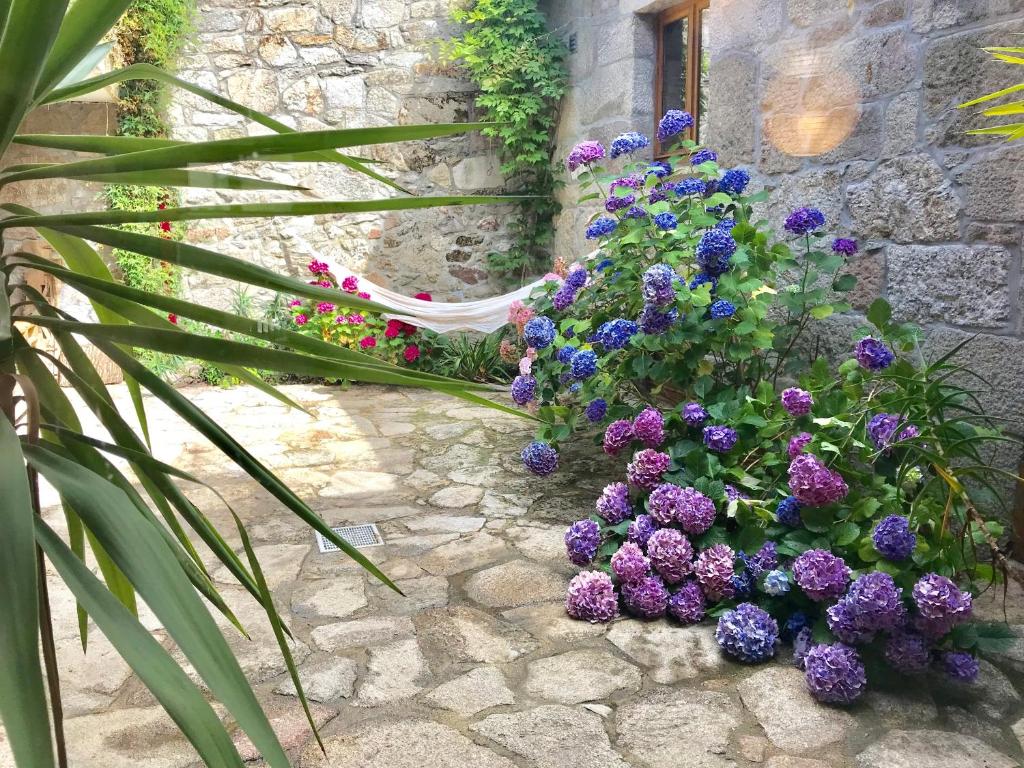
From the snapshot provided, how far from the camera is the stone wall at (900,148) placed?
5.80ft

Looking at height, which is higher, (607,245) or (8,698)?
(607,245)

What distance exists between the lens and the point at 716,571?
1611 mm

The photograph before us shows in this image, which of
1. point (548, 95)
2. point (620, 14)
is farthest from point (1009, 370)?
point (548, 95)

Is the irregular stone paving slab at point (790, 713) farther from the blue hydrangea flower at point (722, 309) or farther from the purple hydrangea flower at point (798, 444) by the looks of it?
the blue hydrangea flower at point (722, 309)

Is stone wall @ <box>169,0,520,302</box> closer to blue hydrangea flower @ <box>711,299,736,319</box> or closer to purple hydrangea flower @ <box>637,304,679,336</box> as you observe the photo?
purple hydrangea flower @ <box>637,304,679,336</box>

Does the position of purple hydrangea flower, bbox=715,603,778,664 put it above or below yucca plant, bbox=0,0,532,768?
below

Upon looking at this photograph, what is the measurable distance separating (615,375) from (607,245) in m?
0.39

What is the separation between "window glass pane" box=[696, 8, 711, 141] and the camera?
2.90 m

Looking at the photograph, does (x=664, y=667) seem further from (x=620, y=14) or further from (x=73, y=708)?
(x=620, y=14)

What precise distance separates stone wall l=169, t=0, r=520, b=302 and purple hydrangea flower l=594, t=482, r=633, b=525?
89cm

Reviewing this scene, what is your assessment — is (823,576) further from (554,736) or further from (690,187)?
(690,187)

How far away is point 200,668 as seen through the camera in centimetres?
47

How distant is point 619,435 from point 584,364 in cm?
23

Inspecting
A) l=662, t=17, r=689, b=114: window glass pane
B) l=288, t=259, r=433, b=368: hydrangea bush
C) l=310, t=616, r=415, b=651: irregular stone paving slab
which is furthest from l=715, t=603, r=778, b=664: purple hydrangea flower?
l=662, t=17, r=689, b=114: window glass pane
